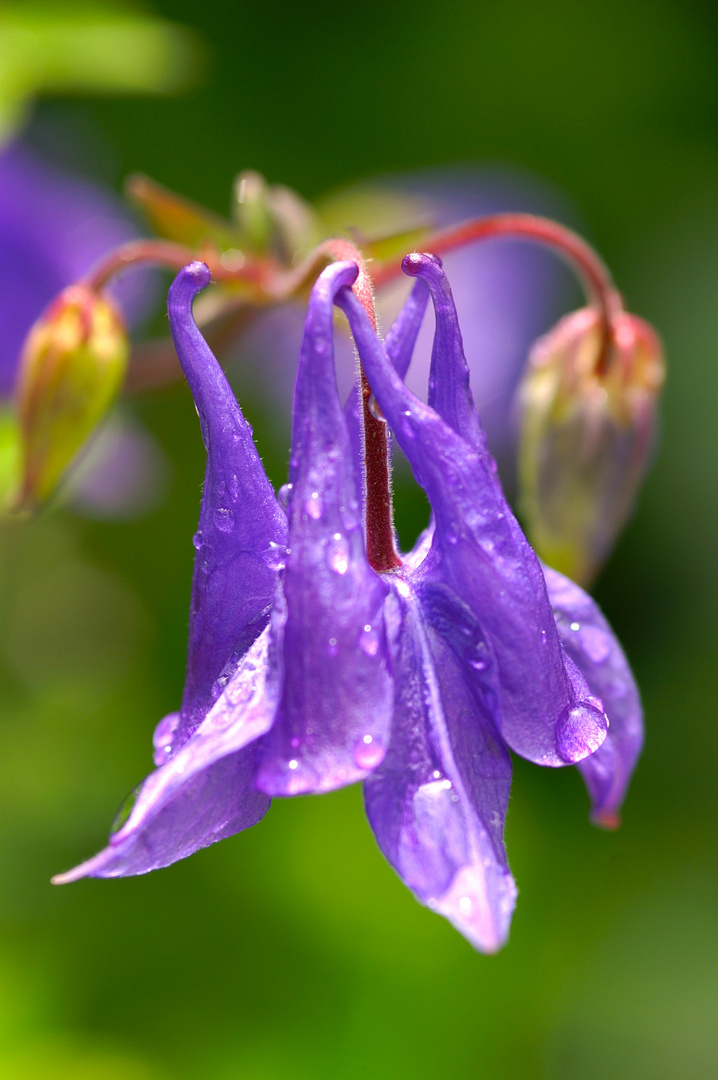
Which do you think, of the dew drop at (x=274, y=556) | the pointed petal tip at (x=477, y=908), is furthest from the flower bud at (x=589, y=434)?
the pointed petal tip at (x=477, y=908)

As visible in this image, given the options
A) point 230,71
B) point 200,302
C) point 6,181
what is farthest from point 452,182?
Result: point 200,302

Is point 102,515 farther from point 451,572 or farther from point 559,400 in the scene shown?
point 451,572

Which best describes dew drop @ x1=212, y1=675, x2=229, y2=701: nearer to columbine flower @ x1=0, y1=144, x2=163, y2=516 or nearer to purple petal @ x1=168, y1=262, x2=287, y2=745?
purple petal @ x1=168, y1=262, x2=287, y2=745

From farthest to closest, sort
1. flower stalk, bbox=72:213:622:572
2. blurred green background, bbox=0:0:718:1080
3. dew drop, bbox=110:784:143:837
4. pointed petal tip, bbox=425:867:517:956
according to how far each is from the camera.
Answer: blurred green background, bbox=0:0:718:1080 → flower stalk, bbox=72:213:622:572 → dew drop, bbox=110:784:143:837 → pointed petal tip, bbox=425:867:517:956

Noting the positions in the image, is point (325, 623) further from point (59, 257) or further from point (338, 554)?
point (59, 257)

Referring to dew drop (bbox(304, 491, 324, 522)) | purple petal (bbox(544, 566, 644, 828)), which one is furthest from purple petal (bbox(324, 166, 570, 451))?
dew drop (bbox(304, 491, 324, 522))

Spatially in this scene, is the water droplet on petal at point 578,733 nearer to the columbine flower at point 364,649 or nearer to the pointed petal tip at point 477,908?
the columbine flower at point 364,649

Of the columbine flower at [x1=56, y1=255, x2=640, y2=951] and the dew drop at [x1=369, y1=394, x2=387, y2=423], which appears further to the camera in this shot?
the dew drop at [x1=369, y1=394, x2=387, y2=423]
